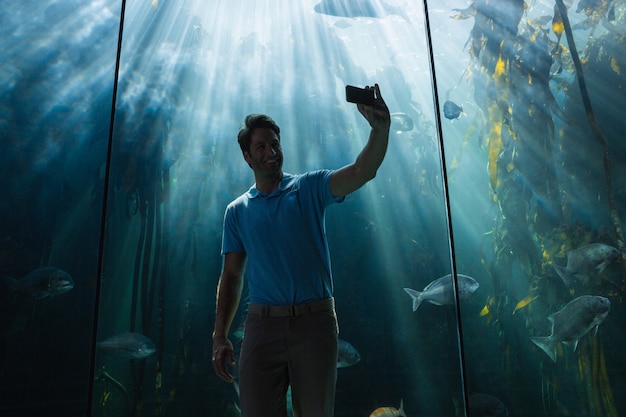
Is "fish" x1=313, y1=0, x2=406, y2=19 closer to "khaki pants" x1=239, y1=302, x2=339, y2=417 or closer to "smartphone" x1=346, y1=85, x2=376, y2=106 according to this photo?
"smartphone" x1=346, y1=85, x2=376, y2=106

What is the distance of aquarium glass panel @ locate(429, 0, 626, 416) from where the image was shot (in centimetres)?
641

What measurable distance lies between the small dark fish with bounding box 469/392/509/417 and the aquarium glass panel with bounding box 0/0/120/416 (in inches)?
315

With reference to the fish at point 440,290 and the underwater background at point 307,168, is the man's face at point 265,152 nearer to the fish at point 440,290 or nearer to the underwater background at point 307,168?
the fish at point 440,290

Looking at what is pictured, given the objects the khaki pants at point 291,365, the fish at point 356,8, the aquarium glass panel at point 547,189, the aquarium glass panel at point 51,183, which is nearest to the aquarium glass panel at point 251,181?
the fish at point 356,8

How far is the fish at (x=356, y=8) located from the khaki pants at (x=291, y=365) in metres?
9.36

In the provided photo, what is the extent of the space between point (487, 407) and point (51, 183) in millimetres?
12902

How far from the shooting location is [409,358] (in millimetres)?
15773

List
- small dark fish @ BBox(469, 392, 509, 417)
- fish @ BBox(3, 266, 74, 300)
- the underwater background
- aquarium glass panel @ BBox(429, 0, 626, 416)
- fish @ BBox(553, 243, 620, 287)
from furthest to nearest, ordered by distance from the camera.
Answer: the underwater background < aquarium glass panel @ BBox(429, 0, 626, 416) < fish @ BBox(3, 266, 74, 300) < fish @ BBox(553, 243, 620, 287) < small dark fish @ BBox(469, 392, 509, 417)

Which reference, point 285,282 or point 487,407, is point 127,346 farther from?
point 285,282

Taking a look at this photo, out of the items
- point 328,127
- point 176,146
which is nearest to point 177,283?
point 176,146

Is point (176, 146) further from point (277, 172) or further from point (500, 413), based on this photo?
point (277, 172)

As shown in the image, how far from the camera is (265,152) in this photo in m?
1.82

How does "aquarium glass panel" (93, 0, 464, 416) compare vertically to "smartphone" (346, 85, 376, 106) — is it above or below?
below

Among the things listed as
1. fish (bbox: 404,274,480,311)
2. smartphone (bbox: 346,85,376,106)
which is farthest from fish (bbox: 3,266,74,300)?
smartphone (bbox: 346,85,376,106)
